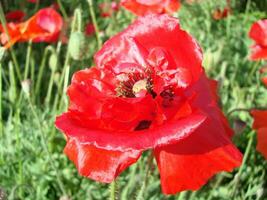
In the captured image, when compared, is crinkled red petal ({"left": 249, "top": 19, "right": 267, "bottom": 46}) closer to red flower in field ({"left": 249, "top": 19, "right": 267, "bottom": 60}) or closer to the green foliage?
red flower in field ({"left": 249, "top": 19, "right": 267, "bottom": 60})

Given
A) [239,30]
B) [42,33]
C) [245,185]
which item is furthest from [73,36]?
[239,30]

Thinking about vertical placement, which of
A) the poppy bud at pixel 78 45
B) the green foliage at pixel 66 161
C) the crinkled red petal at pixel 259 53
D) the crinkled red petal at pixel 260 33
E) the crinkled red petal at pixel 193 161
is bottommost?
the green foliage at pixel 66 161

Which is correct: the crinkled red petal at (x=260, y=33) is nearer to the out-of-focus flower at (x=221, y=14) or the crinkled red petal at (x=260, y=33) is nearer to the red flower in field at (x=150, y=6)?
the red flower in field at (x=150, y=6)

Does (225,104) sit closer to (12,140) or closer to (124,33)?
(12,140)

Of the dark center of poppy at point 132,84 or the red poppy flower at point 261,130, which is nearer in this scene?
the dark center of poppy at point 132,84

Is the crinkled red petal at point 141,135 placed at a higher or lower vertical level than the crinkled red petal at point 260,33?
higher

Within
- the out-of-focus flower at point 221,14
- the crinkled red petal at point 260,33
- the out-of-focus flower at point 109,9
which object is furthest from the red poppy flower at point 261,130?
the out-of-focus flower at point 109,9
